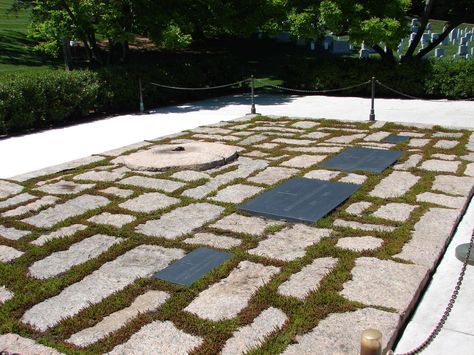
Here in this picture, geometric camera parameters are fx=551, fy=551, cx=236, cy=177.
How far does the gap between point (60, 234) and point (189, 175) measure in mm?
2341

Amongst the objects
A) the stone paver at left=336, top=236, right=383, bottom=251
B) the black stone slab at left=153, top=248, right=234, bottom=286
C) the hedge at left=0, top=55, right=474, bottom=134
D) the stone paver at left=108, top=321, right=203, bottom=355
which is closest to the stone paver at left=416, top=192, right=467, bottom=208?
the stone paver at left=336, top=236, right=383, bottom=251

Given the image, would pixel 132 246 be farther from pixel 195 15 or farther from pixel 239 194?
pixel 195 15

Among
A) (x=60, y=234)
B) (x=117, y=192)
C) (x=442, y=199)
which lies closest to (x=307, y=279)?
(x=442, y=199)

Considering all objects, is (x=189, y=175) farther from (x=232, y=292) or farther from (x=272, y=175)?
(x=232, y=292)

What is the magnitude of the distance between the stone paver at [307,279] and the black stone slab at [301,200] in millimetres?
992

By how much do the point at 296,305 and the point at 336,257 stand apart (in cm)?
94

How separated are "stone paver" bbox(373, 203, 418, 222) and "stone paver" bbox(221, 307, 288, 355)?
2252 mm

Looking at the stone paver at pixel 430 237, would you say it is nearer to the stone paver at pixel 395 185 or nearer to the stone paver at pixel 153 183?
the stone paver at pixel 395 185

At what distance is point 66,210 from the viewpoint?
6.44 meters

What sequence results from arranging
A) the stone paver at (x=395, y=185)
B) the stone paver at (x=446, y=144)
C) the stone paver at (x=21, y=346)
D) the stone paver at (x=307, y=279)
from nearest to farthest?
1. the stone paver at (x=21, y=346)
2. the stone paver at (x=307, y=279)
3. the stone paver at (x=395, y=185)
4. the stone paver at (x=446, y=144)

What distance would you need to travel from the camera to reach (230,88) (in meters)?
17.9

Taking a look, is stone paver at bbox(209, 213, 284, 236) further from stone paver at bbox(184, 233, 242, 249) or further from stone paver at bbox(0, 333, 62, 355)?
stone paver at bbox(0, 333, 62, 355)

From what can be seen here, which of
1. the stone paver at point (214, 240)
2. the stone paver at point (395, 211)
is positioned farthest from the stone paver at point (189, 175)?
the stone paver at point (395, 211)

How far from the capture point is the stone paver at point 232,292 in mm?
4043
